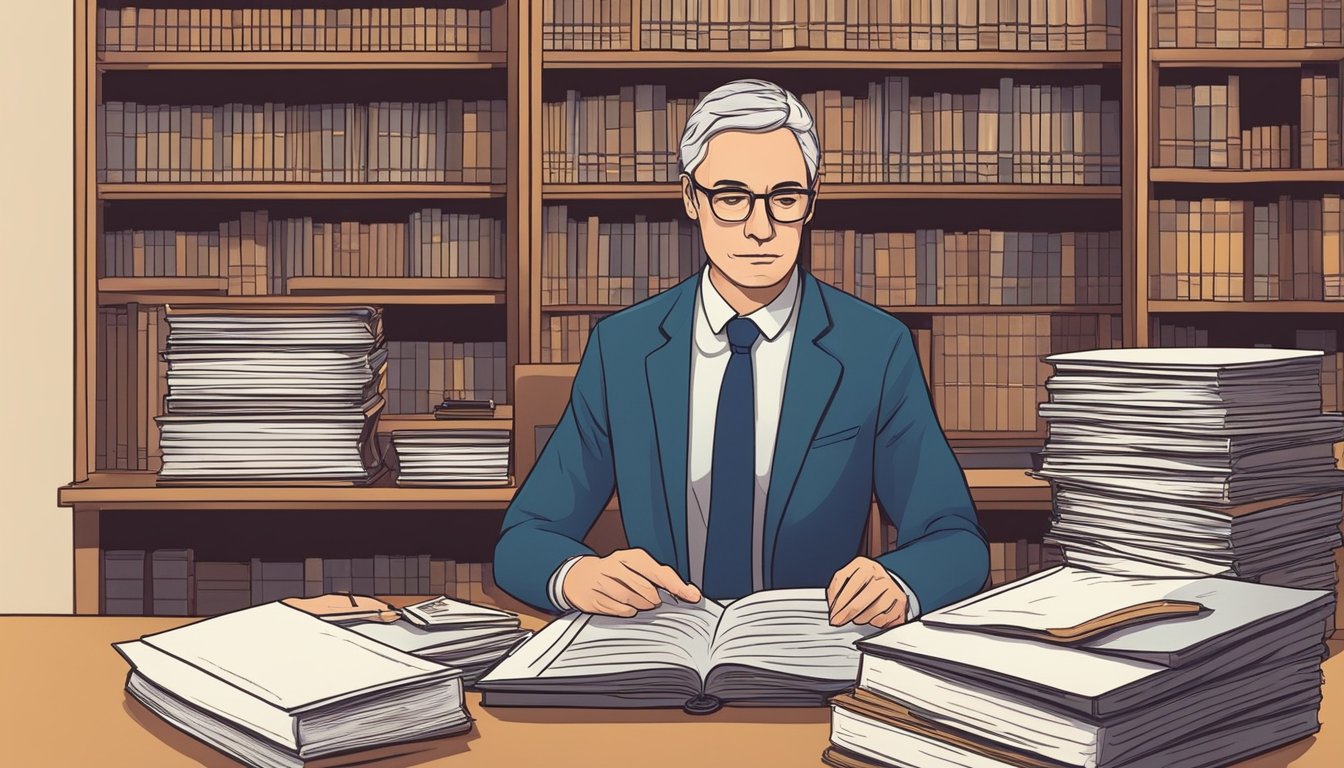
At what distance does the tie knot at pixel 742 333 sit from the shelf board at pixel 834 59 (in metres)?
1.60

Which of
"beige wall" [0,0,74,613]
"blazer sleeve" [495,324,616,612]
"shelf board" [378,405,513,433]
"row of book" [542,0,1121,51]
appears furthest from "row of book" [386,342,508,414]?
"blazer sleeve" [495,324,616,612]

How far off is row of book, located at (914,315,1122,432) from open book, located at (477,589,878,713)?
6.50 feet

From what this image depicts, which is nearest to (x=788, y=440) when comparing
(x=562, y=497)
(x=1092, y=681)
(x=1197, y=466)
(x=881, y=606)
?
(x=562, y=497)

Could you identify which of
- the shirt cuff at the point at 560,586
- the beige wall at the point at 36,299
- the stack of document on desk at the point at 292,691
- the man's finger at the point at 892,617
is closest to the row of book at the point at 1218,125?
the man's finger at the point at 892,617

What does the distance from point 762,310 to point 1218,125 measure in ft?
6.59

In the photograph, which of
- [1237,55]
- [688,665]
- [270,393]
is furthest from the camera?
[1237,55]

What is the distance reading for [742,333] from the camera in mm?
1515

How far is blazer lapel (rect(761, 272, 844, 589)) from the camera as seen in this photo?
5.00 feet

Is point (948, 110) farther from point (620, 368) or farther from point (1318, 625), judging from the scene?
point (1318, 625)

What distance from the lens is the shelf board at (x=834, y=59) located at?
9.61 ft

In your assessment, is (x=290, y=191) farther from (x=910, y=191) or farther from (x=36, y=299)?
(x=910, y=191)

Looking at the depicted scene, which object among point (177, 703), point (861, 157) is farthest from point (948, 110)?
point (177, 703)

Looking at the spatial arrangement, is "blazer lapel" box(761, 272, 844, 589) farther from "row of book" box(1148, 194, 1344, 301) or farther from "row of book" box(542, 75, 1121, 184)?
"row of book" box(1148, 194, 1344, 301)

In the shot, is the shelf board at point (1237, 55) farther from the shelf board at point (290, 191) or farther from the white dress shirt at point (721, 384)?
the white dress shirt at point (721, 384)
